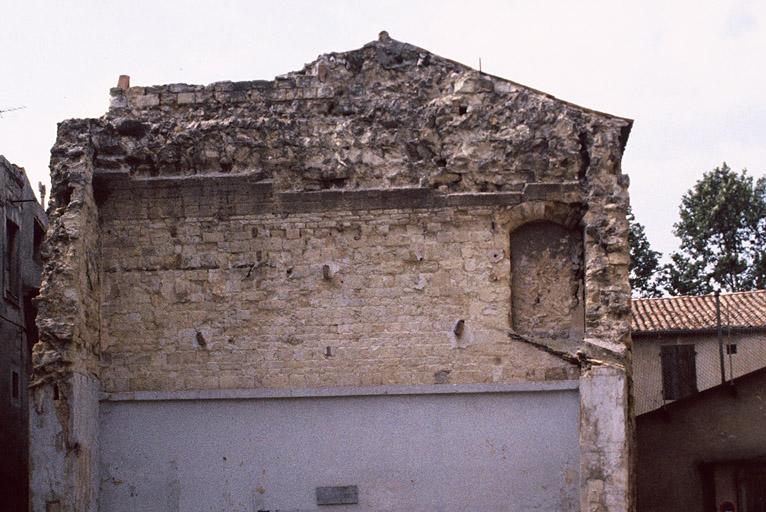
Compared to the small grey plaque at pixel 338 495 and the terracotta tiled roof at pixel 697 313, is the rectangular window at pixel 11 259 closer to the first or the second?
the small grey plaque at pixel 338 495

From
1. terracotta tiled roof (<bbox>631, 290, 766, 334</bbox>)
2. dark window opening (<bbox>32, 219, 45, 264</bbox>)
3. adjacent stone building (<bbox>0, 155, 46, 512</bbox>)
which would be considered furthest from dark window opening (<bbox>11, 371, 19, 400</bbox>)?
terracotta tiled roof (<bbox>631, 290, 766, 334</bbox>)

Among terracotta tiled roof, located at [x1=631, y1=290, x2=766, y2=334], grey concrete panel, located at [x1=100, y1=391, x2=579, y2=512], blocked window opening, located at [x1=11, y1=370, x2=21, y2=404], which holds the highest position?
terracotta tiled roof, located at [x1=631, y1=290, x2=766, y2=334]

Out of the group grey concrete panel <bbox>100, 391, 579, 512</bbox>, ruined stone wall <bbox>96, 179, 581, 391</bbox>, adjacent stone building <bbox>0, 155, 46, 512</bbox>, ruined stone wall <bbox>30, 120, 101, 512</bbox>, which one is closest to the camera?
ruined stone wall <bbox>30, 120, 101, 512</bbox>

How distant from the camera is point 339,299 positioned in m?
15.7

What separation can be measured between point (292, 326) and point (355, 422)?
147 centimetres

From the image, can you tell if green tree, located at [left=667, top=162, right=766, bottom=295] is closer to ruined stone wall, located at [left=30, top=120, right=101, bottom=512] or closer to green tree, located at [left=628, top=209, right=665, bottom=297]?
→ green tree, located at [left=628, top=209, right=665, bottom=297]

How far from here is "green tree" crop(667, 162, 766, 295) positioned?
35.4 meters

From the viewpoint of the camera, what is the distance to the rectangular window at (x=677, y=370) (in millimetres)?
25516

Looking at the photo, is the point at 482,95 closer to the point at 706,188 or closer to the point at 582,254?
the point at 582,254

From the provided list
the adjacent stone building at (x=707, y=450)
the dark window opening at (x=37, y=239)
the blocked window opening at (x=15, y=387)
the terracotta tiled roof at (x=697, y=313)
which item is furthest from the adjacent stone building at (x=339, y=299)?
the terracotta tiled roof at (x=697, y=313)

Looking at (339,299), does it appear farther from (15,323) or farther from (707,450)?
(15,323)

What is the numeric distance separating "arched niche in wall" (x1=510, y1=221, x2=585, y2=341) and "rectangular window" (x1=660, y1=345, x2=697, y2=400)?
10.6 meters

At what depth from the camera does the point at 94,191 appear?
53.0 ft

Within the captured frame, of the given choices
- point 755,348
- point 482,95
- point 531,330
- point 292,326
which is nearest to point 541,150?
point 482,95
